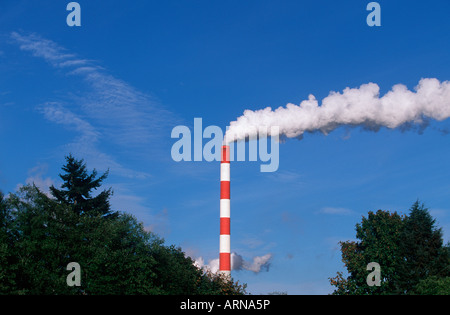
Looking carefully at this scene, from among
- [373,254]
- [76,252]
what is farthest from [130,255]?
[373,254]

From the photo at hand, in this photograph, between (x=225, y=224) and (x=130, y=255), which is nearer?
(x=130, y=255)

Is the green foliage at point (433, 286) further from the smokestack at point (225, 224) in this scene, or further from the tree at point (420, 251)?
the smokestack at point (225, 224)

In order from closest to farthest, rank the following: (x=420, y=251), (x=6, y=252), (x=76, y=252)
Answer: (x=6, y=252)
(x=76, y=252)
(x=420, y=251)

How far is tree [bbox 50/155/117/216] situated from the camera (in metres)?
68.8

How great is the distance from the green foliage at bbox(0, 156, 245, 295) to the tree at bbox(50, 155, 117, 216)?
1503cm

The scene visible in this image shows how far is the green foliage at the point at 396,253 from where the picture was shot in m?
56.4

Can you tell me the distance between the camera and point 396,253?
5947 cm

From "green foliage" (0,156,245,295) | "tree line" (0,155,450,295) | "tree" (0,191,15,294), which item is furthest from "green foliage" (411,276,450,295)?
"tree" (0,191,15,294)

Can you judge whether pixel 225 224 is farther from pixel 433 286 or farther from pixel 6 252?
pixel 6 252

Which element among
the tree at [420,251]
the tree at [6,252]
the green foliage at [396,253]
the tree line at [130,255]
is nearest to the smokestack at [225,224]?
the tree line at [130,255]

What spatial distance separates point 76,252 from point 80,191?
20.4m
